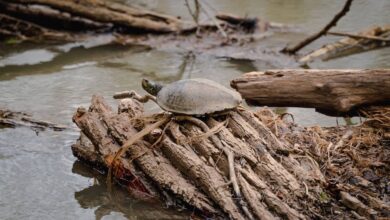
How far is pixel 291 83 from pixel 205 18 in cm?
533

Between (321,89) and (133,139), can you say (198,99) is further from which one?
(321,89)

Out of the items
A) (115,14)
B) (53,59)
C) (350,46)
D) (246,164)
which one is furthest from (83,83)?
(350,46)

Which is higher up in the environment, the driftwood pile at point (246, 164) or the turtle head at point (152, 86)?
the turtle head at point (152, 86)

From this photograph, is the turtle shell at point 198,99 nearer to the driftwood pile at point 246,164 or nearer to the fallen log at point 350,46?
the driftwood pile at point 246,164

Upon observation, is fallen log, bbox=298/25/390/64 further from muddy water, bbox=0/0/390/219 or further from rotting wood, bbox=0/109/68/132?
rotting wood, bbox=0/109/68/132

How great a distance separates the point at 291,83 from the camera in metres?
4.07

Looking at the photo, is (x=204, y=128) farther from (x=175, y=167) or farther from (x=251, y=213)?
(x=251, y=213)

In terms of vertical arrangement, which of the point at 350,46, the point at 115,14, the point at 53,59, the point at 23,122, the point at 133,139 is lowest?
the point at 23,122

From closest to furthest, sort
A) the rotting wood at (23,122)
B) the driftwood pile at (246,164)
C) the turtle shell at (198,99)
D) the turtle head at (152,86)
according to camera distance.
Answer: the driftwood pile at (246,164), the turtle shell at (198,99), the turtle head at (152,86), the rotting wood at (23,122)

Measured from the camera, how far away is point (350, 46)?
Answer: 24.4 ft

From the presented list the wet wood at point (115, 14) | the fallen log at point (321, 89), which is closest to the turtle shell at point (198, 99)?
the fallen log at point (321, 89)

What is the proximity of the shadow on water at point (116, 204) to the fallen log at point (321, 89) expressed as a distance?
4.11 ft

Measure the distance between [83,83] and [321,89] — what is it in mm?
3340

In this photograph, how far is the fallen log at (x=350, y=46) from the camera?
7113mm
